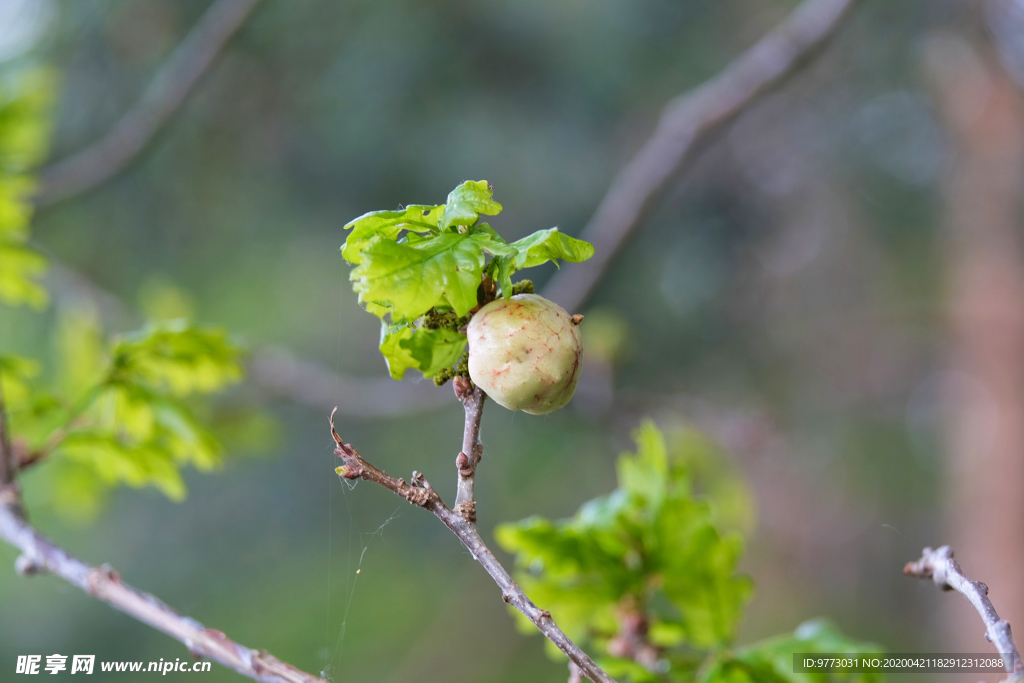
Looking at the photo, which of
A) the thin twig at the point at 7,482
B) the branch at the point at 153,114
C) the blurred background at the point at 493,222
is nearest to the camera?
the thin twig at the point at 7,482

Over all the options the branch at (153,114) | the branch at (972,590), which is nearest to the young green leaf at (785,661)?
the branch at (972,590)

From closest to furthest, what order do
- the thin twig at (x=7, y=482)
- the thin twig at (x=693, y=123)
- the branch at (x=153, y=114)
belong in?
the thin twig at (x=7, y=482) → the thin twig at (x=693, y=123) → the branch at (x=153, y=114)

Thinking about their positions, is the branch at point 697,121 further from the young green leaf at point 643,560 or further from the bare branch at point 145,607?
the bare branch at point 145,607

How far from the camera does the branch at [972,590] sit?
0.43 metres

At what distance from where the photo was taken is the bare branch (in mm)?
474

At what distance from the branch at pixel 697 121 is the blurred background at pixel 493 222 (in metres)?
0.52

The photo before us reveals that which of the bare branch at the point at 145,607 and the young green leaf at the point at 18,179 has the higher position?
the young green leaf at the point at 18,179

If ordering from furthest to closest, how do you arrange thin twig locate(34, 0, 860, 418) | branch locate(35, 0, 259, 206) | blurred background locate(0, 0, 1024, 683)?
blurred background locate(0, 0, 1024, 683) → branch locate(35, 0, 259, 206) → thin twig locate(34, 0, 860, 418)

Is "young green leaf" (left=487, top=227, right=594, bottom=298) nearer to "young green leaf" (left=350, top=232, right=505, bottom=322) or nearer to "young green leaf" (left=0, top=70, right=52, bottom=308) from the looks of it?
"young green leaf" (left=350, top=232, right=505, bottom=322)

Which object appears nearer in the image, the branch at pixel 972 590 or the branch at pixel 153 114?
the branch at pixel 972 590

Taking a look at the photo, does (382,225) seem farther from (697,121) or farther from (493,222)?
(493,222)

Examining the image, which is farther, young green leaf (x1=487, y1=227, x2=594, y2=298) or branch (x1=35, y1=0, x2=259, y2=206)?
branch (x1=35, y1=0, x2=259, y2=206)

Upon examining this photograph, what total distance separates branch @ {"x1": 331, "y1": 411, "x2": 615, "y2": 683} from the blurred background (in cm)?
147

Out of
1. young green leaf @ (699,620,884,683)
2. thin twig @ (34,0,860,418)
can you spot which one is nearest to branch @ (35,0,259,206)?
thin twig @ (34,0,860,418)
